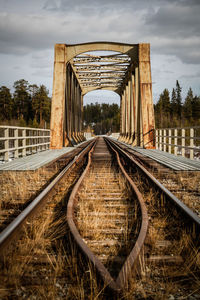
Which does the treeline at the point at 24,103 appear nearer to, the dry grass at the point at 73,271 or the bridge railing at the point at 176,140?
the bridge railing at the point at 176,140

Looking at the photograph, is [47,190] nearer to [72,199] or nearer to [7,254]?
[72,199]

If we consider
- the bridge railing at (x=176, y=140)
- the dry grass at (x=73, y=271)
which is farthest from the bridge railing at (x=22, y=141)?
the bridge railing at (x=176, y=140)

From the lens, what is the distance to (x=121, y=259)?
1924 millimetres

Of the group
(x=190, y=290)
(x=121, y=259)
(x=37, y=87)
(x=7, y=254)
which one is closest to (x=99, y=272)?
(x=121, y=259)

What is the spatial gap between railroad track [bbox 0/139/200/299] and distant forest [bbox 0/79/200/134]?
28508 mm

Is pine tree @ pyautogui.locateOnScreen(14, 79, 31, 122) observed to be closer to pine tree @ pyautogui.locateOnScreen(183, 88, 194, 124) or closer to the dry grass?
pine tree @ pyautogui.locateOnScreen(183, 88, 194, 124)

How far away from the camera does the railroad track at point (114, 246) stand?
1.63m

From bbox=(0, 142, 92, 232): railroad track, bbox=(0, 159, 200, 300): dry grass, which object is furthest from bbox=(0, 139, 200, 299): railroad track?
bbox=(0, 142, 92, 232): railroad track

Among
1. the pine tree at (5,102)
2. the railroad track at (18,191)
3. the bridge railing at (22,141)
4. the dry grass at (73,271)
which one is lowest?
the dry grass at (73,271)

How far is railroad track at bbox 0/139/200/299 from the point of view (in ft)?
5.35

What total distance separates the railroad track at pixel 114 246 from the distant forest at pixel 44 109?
93.5ft

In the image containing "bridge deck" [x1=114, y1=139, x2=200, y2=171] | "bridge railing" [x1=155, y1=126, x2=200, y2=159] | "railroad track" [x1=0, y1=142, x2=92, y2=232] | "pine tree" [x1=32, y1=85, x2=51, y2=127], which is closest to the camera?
"railroad track" [x1=0, y1=142, x2=92, y2=232]

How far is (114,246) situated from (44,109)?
67.1 m

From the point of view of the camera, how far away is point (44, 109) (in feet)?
217
